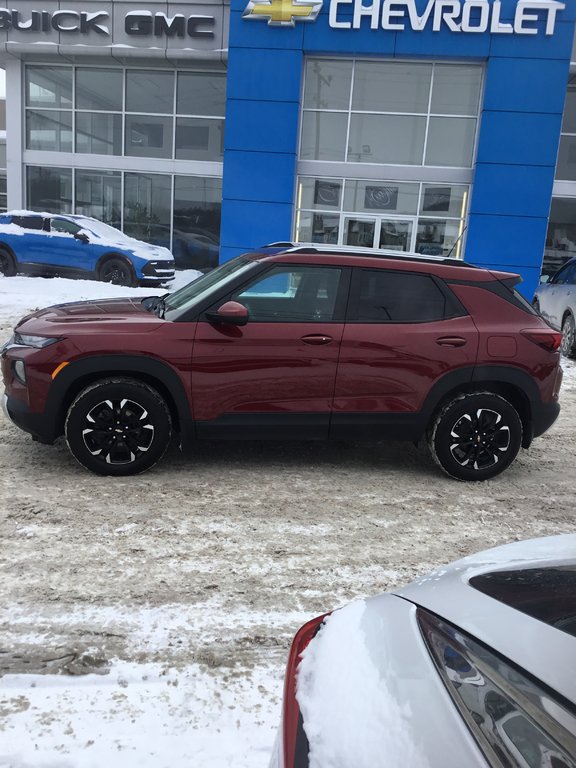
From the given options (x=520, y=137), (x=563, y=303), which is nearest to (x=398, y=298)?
(x=563, y=303)

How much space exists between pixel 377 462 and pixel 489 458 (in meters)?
0.93

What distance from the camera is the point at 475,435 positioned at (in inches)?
184

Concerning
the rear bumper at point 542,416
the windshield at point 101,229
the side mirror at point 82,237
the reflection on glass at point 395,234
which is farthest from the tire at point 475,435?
the windshield at point 101,229

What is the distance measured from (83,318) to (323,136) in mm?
14305

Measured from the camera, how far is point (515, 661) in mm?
1203

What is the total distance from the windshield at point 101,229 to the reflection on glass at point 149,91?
411 centimetres

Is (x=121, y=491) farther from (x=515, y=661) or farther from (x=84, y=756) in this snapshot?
(x=515, y=661)

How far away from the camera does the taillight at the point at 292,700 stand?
1233 mm

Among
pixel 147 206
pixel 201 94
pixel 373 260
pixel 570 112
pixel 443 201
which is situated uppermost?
pixel 570 112

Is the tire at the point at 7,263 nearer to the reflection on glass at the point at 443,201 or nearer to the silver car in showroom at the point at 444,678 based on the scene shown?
the reflection on glass at the point at 443,201

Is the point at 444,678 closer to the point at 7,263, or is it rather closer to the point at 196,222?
the point at 7,263

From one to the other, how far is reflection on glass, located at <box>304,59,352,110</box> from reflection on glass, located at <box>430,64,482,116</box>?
2.41m

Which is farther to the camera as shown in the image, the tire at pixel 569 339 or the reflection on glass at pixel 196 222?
the reflection on glass at pixel 196 222

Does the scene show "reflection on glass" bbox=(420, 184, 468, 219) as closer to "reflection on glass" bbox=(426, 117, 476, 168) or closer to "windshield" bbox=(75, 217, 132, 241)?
"reflection on glass" bbox=(426, 117, 476, 168)
